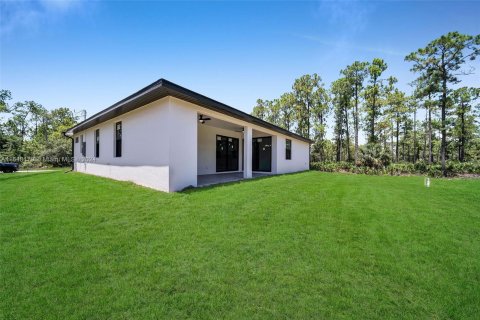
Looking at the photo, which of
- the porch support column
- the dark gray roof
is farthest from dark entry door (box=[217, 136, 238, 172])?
the dark gray roof

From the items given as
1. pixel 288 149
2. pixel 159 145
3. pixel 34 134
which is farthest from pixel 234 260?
pixel 34 134

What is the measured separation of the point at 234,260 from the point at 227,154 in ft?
36.4

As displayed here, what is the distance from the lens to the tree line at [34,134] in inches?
923

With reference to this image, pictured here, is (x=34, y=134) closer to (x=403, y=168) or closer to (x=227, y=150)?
(x=227, y=150)

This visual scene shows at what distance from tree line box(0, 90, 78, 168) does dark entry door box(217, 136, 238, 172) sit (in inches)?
724

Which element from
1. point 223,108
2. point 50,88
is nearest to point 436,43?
point 223,108

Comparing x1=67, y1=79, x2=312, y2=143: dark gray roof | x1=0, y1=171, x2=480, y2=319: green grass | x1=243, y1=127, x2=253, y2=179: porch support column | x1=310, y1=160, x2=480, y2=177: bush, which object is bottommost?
x1=0, y1=171, x2=480, y2=319: green grass

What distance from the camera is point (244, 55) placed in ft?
30.0

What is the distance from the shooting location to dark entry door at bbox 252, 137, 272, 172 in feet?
45.4

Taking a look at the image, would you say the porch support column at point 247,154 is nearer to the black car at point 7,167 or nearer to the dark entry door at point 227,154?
the dark entry door at point 227,154

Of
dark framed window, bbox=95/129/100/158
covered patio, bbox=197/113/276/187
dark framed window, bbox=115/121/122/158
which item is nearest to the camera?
dark framed window, bbox=115/121/122/158

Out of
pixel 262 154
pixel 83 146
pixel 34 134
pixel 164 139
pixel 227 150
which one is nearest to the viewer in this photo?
pixel 164 139

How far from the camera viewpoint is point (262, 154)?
14305 millimetres

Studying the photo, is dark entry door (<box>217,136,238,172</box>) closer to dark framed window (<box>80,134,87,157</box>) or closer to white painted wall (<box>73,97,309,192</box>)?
white painted wall (<box>73,97,309,192</box>)
